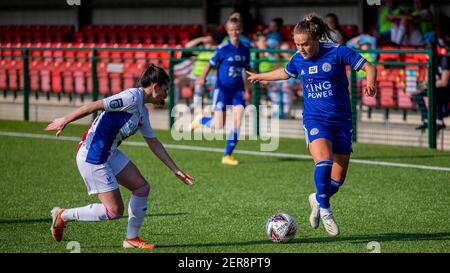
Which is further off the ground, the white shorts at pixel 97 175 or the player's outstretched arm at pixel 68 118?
the player's outstretched arm at pixel 68 118

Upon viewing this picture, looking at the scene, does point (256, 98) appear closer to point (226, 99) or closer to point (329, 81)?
point (226, 99)

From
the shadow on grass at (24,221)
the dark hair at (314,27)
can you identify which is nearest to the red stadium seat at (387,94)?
the dark hair at (314,27)

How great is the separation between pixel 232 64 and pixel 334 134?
19.9 ft

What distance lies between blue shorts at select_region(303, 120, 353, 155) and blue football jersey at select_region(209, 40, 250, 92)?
19.4 ft

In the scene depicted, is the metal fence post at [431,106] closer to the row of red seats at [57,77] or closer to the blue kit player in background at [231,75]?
the blue kit player in background at [231,75]

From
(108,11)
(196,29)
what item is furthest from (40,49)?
(108,11)

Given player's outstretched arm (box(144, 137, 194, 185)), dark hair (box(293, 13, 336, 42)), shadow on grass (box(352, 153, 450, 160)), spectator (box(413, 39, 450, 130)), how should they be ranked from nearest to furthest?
player's outstretched arm (box(144, 137, 194, 185)) < dark hair (box(293, 13, 336, 42)) < shadow on grass (box(352, 153, 450, 160)) < spectator (box(413, 39, 450, 130))

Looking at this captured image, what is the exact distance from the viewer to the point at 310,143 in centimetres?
947

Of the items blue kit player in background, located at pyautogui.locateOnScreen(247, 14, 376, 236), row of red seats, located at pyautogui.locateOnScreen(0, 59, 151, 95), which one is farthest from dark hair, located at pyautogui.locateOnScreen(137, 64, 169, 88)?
row of red seats, located at pyautogui.locateOnScreen(0, 59, 151, 95)

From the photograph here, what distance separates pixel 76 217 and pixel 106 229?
3.55 feet

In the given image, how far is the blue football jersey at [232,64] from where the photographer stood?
15.4m

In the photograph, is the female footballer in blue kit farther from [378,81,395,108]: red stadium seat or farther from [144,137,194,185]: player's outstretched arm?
[378,81,395,108]: red stadium seat

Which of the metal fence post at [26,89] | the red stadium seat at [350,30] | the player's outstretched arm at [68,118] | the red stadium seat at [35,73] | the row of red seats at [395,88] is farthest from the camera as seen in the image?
the red stadium seat at [350,30]

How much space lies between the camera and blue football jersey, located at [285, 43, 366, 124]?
9.42 m
